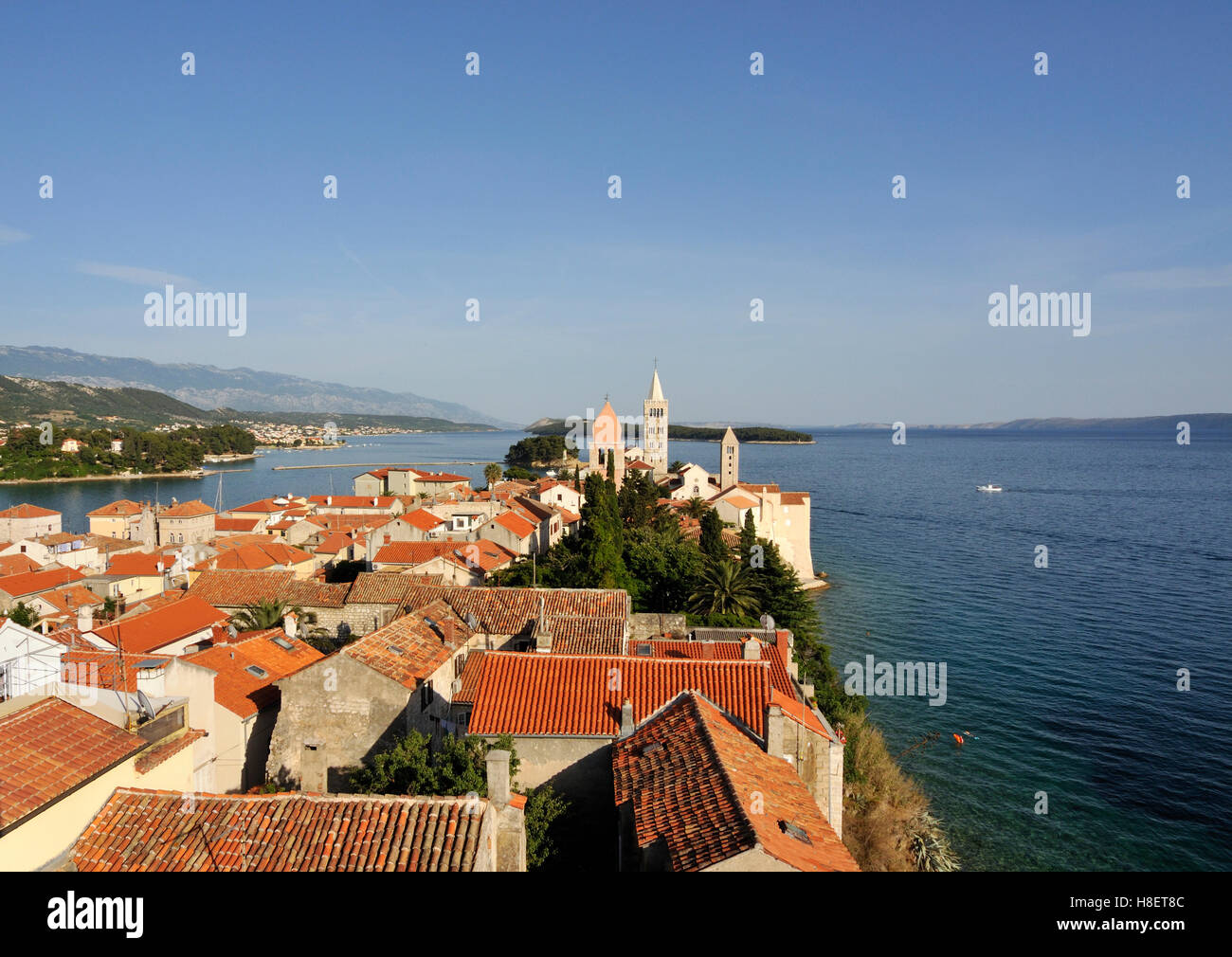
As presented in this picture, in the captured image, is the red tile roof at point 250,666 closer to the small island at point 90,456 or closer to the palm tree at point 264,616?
the palm tree at point 264,616

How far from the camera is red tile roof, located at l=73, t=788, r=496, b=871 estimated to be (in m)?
8.33

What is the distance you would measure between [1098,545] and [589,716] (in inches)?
2600

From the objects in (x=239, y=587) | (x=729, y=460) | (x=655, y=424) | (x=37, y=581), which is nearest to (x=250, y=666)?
(x=239, y=587)

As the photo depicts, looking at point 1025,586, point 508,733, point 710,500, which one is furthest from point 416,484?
point 508,733

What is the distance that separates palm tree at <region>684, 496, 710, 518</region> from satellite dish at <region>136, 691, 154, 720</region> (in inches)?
2123

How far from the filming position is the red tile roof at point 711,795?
32.1ft

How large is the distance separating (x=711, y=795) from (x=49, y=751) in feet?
26.9

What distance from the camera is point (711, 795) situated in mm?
11164

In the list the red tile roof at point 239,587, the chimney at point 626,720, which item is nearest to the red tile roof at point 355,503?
the red tile roof at point 239,587

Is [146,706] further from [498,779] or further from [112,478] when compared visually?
[112,478]

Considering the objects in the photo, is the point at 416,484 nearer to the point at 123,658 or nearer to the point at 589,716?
the point at 123,658

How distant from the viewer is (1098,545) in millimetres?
66188

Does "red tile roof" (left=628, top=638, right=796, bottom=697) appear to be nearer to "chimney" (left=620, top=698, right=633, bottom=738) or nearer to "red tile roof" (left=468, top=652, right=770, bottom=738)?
"red tile roof" (left=468, top=652, right=770, bottom=738)
